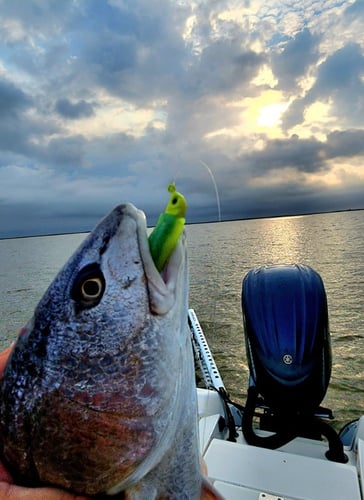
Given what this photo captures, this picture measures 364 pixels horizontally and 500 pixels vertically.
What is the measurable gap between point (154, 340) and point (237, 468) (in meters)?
2.45

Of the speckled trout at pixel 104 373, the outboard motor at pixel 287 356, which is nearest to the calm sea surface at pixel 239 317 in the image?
the outboard motor at pixel 287 356

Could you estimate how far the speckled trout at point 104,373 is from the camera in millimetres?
1443

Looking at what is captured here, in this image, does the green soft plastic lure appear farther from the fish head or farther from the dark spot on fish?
the dark spot on fish

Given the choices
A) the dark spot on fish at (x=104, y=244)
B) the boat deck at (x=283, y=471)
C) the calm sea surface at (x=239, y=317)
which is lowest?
the calm sea surface at (x=239, y=317)

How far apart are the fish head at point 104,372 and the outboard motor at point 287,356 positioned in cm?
251

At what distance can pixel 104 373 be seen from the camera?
1.44 m

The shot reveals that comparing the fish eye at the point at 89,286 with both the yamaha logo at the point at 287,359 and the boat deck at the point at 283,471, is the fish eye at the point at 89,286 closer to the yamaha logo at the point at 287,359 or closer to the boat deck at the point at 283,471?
the boat deck at the point at 283,471

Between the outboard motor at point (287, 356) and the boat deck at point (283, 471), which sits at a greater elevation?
the outboard motor at point (287, 356)

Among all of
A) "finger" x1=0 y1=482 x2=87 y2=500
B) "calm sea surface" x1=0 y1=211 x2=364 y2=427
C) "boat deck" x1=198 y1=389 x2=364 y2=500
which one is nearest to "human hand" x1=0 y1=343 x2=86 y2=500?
"finger" x1=0 y1=482 x2=87 y2=500

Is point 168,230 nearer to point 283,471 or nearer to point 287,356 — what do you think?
point 283,471

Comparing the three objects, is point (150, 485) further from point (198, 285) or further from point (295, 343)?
point (198, 285)

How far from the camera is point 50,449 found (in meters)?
1.48

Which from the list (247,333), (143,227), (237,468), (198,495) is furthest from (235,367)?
(143,227)

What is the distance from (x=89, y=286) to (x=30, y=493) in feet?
2.81
